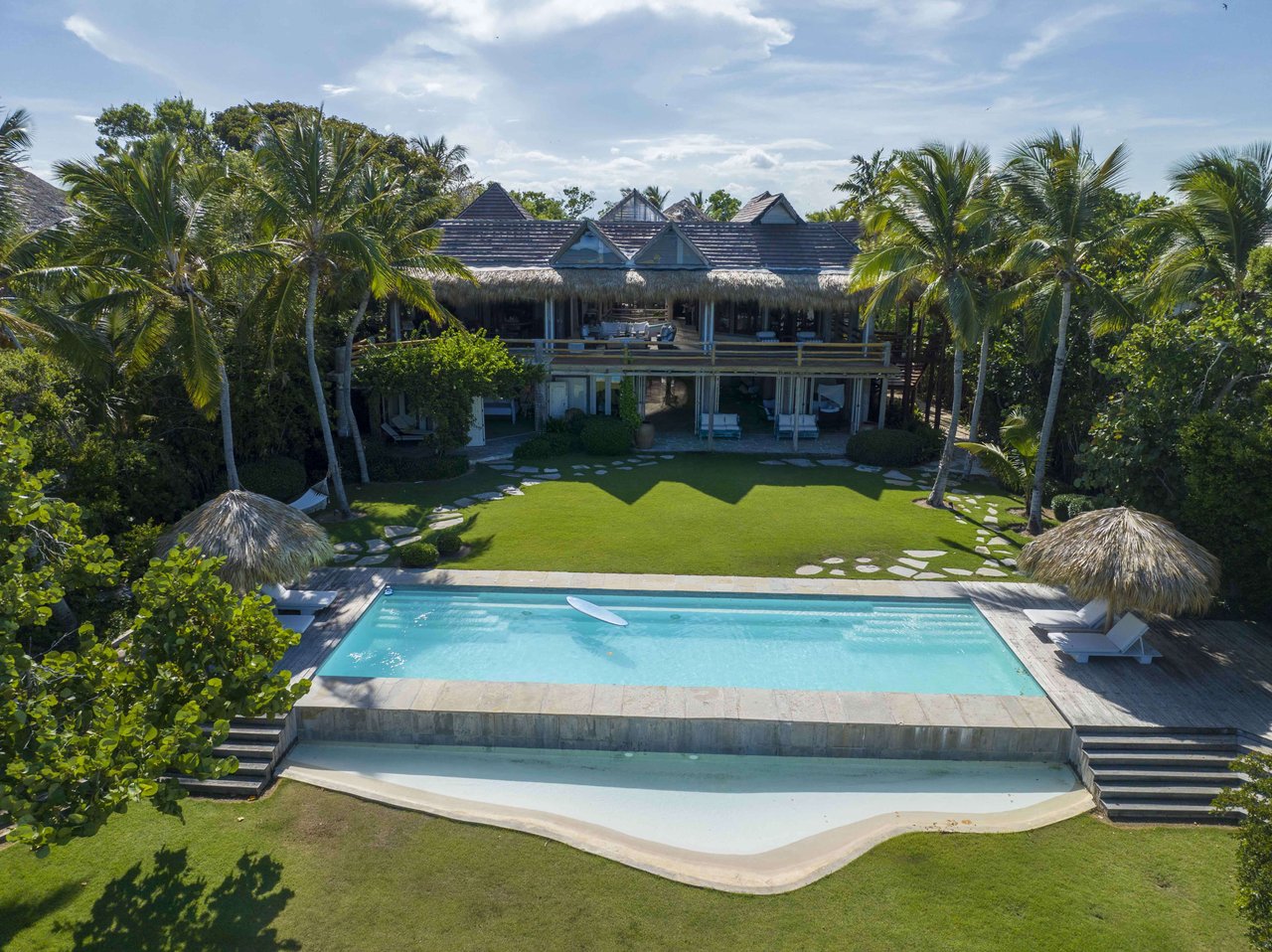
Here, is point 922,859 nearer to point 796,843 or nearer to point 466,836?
point 796,843

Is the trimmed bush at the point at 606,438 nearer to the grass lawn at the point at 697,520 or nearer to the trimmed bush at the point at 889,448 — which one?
the grass lawn at the point at 697,520

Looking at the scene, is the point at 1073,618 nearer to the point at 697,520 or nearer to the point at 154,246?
the point at 697,520

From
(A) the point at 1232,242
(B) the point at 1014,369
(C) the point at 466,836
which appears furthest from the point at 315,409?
(A) the point at 1232,242

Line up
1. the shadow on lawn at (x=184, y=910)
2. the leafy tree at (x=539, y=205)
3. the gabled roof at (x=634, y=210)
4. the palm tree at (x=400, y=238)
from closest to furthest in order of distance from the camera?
the shadow on lawn at (x=184, y=910)
the palm tree at (x=400, y=238)
the gabled roof at (x=634, y=210)
the leafy tree at (x=539, y=205)

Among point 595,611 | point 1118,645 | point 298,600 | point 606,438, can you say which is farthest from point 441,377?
point 1118,645

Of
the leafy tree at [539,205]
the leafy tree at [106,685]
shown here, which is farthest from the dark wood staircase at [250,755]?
the leafy tree at [539,205]
